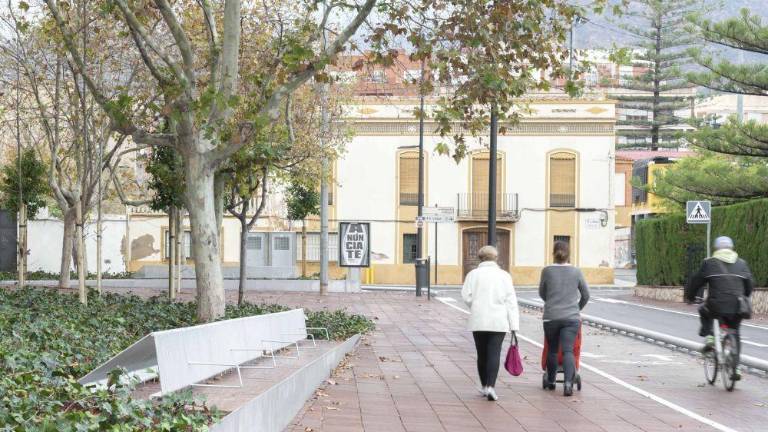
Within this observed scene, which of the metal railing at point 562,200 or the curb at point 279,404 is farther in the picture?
the metal railing at point 562,200

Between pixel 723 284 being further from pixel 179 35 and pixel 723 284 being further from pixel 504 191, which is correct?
pixel 504 191

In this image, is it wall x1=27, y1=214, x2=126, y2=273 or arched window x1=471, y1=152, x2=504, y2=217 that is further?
arched window x1=471, y1=152, x2=504, y2=217

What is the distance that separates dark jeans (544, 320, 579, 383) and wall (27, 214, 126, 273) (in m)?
39.0

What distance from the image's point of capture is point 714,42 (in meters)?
31.8

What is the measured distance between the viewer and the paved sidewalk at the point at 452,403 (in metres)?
9.60

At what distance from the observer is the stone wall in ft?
101

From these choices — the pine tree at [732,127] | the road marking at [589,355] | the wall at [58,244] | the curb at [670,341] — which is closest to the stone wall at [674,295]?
the pine tree at [732,127]

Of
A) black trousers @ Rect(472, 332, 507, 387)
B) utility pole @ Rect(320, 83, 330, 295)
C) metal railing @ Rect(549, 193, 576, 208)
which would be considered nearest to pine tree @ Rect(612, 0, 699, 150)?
metal railing @ Rect(549, 193, 576, 208)

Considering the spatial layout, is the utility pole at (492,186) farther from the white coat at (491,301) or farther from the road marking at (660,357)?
the white coat at (491,301)

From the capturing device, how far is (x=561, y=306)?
474 inches

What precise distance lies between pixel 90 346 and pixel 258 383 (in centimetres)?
159

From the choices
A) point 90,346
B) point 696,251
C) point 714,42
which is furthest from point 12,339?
point 696,251

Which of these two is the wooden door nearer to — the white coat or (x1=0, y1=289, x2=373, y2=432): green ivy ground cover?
(x1=0, y1=289, x2=373, y2=432): green ivy ground cover

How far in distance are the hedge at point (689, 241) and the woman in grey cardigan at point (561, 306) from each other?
20442 mm
